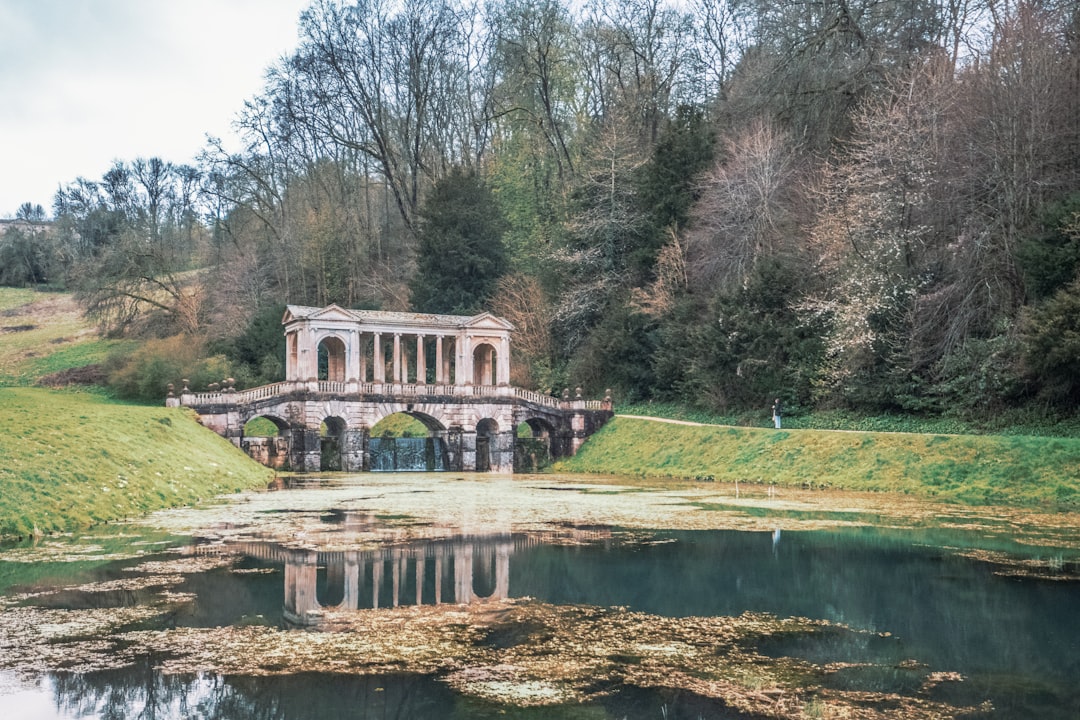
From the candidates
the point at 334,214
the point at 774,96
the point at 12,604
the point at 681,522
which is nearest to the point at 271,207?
the point at 334,214

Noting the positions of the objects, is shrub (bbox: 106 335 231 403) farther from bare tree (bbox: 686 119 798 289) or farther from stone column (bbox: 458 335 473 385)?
bare tree (bbox: 686 119 798 289)

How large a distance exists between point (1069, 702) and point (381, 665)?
20.2 ft

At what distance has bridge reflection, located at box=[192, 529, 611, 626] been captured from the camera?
13131 millimetres

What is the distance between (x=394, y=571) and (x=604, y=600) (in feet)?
12.3

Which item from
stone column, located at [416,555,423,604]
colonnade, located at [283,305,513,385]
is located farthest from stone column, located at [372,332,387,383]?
stone column, located at [416,555,423,604]

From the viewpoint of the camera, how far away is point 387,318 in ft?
159

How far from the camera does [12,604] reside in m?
12.4

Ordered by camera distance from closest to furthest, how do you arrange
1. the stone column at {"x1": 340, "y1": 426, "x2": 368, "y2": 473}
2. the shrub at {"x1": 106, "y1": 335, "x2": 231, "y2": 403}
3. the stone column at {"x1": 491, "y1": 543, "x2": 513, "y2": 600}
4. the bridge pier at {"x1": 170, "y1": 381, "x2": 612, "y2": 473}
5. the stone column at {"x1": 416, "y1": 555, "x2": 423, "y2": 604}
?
1. the stone column at {"x1": 416, "y1": 555, "x2": 423, "y2": 604}
2. the stone column at {"x1": 491, "y1": 543, "x2": 513, "y2": 600}
3. the bridge pier at {"x1": 170, "y1": 381, "x2": 612, "y2": 473}
4. the stone column at {"x1": 340, "y1": 426, "x2": 368, "y2": 473}
5. the shrub at {"x1": 106, "y1": 335, "x2": 231, "y2": 403}

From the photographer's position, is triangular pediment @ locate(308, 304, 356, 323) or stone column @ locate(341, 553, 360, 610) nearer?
stone column @ locate(341, 553, 360, 610)

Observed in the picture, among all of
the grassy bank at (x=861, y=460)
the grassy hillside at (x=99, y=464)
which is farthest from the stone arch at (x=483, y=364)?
the grassy hillside at (x=99, y=464)

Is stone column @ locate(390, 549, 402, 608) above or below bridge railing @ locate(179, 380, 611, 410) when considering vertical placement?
below

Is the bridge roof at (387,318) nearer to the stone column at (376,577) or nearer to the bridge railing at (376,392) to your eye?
the bridge railing at (376,392)

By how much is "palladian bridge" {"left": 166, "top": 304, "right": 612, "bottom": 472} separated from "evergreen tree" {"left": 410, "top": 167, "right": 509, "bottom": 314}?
829cm

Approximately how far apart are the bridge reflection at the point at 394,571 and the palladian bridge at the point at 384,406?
26365mm
